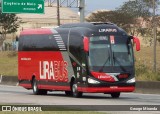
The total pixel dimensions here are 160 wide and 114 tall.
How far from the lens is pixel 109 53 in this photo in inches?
1104

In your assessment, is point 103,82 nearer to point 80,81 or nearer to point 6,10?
point 80,81

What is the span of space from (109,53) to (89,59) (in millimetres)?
914

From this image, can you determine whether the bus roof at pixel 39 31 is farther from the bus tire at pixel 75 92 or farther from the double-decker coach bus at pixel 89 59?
the bus tire at pixel 75 92

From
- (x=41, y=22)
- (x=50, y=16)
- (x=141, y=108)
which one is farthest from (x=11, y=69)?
(x=50, y=16)

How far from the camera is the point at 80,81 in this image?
28438 millimetres

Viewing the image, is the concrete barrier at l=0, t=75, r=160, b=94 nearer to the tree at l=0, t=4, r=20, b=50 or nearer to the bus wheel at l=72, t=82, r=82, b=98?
the bus wheel at l=72, t=82, r=82, b=98

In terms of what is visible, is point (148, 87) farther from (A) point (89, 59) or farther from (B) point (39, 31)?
(A) point (89, 59)

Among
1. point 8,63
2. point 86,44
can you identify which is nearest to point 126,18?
point 8,63

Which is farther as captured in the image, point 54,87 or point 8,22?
point 8,22

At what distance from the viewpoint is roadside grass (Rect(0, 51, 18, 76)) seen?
5674 centimetres

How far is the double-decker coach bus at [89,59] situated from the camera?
91.5 feet

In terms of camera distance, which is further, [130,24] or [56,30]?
[130,24]

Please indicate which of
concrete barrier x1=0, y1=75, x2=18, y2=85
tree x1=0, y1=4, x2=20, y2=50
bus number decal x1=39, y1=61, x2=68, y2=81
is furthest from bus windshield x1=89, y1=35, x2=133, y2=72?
tree x1=0, y1=4, x2=20, y2=50

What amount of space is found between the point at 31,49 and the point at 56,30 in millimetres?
2642
